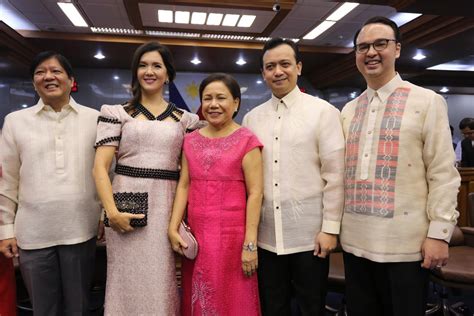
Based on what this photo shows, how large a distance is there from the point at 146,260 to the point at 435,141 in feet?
4.25

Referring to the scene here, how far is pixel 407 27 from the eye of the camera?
607cm

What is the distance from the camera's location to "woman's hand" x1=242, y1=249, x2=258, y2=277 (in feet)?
5.61

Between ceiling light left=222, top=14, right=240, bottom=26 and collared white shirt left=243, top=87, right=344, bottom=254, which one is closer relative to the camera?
collared white shirt left=243, top=87, right=344, bottom=254

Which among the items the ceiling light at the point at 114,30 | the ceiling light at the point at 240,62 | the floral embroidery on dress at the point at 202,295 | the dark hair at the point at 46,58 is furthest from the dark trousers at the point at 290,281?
the ceiling light at the point at 240,62

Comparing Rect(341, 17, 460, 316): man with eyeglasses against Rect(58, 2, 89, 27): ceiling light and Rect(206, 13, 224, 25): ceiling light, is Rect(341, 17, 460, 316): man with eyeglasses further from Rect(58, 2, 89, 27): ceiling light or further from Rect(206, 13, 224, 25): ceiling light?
Rect(58, 2, 89, 27): ceiling light

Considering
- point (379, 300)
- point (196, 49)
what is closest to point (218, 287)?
point (379, 300)

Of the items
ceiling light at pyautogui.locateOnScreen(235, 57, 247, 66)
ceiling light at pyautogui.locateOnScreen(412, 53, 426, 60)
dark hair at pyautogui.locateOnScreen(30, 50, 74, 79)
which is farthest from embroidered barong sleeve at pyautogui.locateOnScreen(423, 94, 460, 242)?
ceiling light at pyautogui.locateOnScreen(235, 57, 247, 66)

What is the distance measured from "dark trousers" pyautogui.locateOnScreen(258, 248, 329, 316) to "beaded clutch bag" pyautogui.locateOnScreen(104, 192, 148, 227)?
1.84ft

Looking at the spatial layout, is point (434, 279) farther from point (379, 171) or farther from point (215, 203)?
point (215, 203)

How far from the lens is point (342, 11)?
5.67 metres

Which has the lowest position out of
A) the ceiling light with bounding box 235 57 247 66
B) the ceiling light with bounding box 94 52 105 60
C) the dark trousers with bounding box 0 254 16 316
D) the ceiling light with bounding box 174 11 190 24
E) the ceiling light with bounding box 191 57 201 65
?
the dark trousers with bounding box 0 254 16 316

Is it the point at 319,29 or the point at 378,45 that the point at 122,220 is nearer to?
the point at 378,45

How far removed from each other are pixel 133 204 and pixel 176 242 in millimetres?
249

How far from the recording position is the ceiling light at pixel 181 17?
5545 mm
